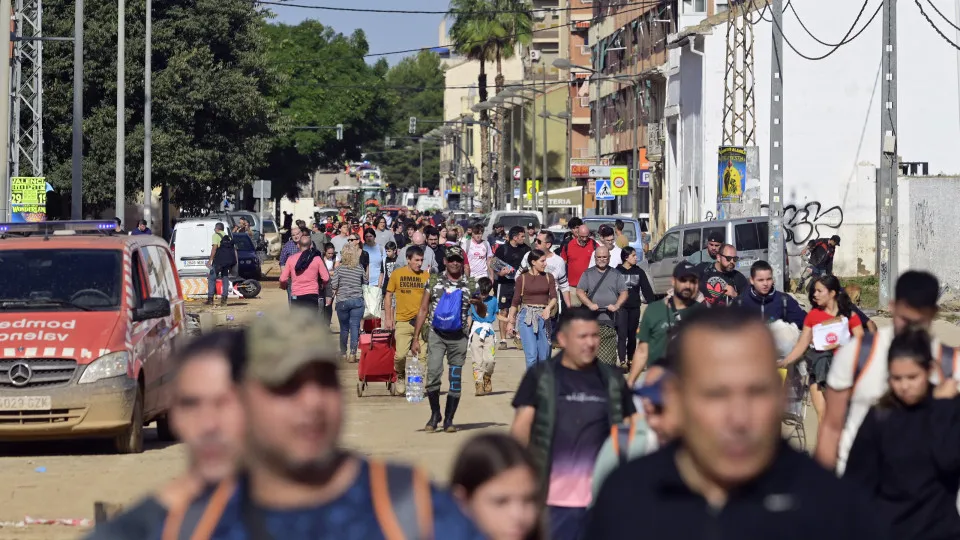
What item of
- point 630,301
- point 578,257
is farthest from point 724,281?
point 578,257

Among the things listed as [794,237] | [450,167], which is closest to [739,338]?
[794,237]

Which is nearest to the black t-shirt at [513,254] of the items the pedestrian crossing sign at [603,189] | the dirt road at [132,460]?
the dirt road at [132,460]

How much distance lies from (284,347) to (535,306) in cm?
1412

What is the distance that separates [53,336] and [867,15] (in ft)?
115

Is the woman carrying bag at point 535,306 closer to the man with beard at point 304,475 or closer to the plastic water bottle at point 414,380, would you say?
the plastic water bottle at point 414,380

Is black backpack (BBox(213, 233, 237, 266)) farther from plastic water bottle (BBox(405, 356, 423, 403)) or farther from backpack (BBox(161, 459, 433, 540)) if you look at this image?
backpack (BBox(161, 459, 433, 540))

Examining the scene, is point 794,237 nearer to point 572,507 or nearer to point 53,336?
point 53,336

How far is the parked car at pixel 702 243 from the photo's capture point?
29.7m

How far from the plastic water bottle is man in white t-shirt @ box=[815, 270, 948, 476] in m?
9.90

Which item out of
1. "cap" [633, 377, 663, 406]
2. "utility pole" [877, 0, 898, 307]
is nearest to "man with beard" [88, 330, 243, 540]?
"cap" [633, 377, 663, 406]

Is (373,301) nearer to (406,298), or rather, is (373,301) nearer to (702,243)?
(406,298)

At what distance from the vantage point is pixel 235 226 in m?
49.5

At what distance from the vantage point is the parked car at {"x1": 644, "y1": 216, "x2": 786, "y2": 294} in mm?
29656

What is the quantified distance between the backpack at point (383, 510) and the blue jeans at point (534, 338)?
44.8 feet
